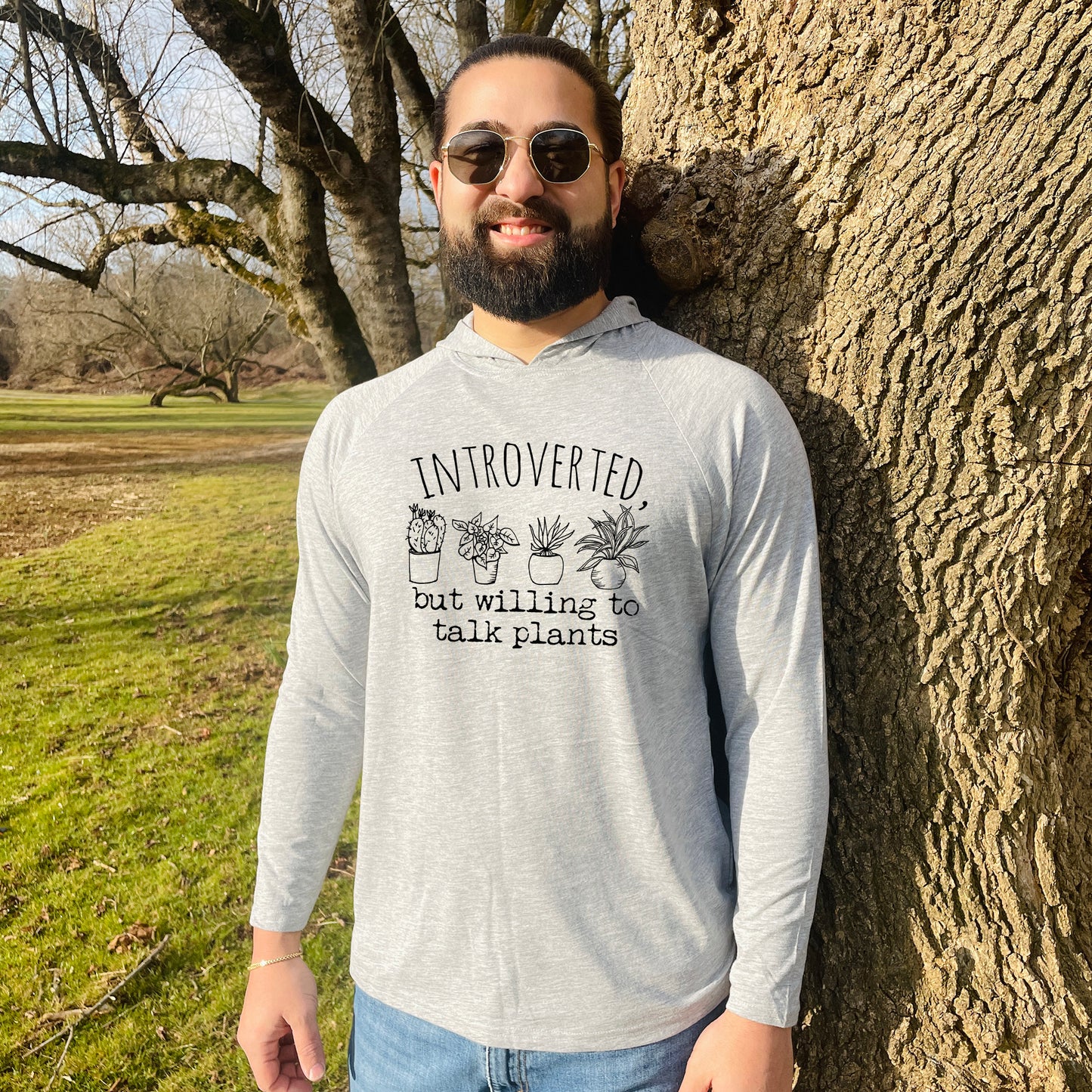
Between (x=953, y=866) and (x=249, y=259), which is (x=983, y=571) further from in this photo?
(x=249, y=259)

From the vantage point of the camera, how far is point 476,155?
1.39 m

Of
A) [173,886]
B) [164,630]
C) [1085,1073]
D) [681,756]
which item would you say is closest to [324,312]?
[164,630]

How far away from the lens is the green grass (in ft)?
15.1

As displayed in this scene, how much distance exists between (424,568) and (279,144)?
107 inches

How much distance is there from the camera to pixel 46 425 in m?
4.70

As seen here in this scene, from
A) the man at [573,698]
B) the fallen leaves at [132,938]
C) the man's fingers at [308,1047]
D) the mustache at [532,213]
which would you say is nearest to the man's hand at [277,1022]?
the man's fingers at [308,1047]

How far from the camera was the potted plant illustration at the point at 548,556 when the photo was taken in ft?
4.02

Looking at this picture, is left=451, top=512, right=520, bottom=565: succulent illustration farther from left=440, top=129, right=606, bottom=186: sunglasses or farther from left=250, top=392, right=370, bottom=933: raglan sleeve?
left=440, top=129, right=606, bottom=186: sunglasses

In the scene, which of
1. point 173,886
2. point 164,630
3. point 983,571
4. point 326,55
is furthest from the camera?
point 164,630

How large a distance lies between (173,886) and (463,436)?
9.55ft

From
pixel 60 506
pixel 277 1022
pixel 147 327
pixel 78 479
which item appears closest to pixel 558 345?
pixel 277 1022

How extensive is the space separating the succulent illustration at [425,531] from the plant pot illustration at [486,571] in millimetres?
75

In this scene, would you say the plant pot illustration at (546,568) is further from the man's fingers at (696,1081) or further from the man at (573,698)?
the man's fingers at (696,1081)

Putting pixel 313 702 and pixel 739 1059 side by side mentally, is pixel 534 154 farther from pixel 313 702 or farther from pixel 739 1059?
pixel 739 1059
